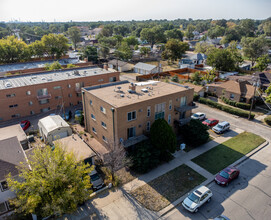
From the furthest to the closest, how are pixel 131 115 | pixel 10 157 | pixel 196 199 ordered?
1. pixel 131 115
2. pixel 10 157
3. pixel 196 199

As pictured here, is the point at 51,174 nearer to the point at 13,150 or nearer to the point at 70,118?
the point at 13,150

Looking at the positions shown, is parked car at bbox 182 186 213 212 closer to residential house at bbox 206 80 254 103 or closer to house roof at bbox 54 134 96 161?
house roof at bbox 54 134 96 161

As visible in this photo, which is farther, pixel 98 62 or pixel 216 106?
pixel 98 62

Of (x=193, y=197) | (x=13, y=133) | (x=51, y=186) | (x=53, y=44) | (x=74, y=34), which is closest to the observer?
(x=51, y=186)

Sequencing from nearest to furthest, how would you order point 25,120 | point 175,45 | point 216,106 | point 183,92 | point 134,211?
point 134,211 < point 183,92 < point 25,120 < point 216,106 < point 175,45

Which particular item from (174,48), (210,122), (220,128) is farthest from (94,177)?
(174,48)

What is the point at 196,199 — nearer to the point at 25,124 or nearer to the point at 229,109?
the point at 229,109

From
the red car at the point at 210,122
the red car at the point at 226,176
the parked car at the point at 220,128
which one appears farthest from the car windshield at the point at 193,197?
the red car at the point at 210,122

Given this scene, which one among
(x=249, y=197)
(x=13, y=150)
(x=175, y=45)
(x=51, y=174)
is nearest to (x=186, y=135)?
(x=249, y=197)

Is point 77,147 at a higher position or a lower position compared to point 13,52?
lower
